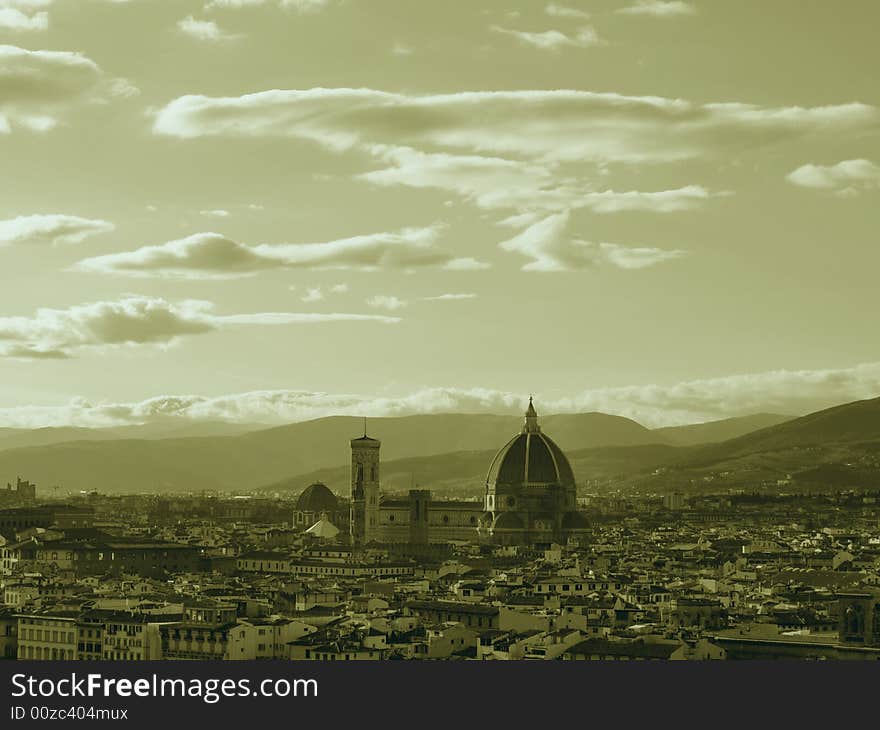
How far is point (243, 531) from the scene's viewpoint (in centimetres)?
18450

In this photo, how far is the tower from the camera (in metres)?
163

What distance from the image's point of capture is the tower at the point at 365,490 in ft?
536

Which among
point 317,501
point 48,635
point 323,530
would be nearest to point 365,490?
point 323,530

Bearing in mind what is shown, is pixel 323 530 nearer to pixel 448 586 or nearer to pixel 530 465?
pixel 530 465

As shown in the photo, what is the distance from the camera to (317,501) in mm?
187750

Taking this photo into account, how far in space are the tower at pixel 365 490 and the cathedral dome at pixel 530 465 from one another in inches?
402

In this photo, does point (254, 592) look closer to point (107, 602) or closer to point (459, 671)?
point (107, 602)

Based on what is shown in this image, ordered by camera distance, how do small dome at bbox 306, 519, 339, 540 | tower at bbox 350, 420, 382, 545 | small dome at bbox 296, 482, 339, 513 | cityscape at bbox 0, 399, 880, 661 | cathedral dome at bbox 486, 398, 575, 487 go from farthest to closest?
small dome at bbox 296, 482, 339, 513, cathedral dome at bbox 486, 398, 575, 487, tower at bbox 350, 420, 382, 545, small dome at bbox 306, 519, 339, 540, cityscape at bbox 0, 399, 880, 661

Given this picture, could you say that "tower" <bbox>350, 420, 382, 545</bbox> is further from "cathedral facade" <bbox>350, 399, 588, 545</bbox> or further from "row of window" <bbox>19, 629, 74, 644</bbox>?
"row of window" <bbox>19, 629, 74, 644</bbox>

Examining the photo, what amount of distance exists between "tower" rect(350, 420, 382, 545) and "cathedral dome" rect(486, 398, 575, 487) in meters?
10.2

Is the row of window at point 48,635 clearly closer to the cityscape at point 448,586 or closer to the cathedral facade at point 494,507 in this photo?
the cityscape at point 448,586

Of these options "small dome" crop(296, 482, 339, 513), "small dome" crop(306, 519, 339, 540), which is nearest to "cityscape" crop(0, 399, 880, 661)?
"small dome" crop(306, 519, 339, 540)

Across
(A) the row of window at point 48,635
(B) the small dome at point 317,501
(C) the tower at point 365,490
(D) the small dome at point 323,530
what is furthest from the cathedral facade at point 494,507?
(A) the row of window at point 48,635

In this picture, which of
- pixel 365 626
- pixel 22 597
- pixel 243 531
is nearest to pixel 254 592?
pixel 22 597
